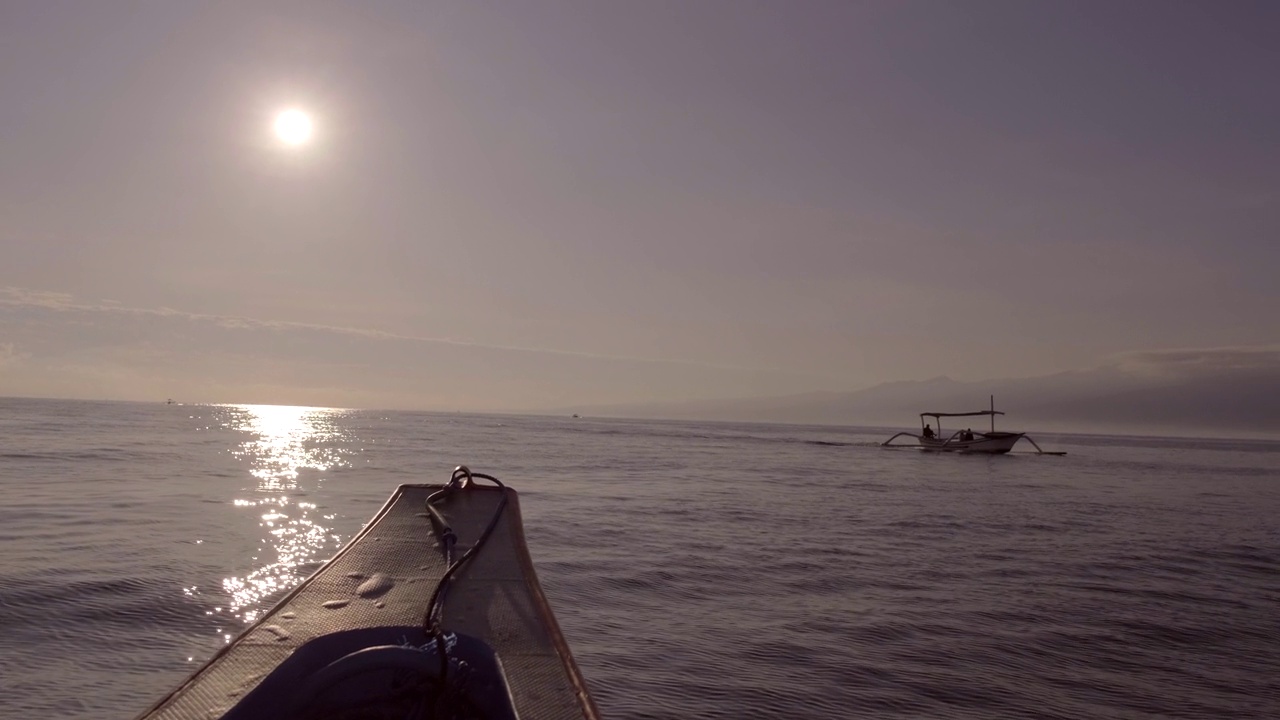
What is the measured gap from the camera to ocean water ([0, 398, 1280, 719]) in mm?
8258

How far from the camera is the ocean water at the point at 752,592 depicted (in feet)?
27.1

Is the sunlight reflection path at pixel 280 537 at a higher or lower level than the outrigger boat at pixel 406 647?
lower

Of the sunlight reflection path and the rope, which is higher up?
the rope

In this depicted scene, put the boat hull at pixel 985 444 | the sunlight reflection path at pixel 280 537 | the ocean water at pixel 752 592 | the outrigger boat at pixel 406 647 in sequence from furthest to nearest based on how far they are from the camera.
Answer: the boat hull at pixel 985 444 → the sunlight reflection path at pixel 280 537 → the ocean water at pixel 752 592 → the outrigger boat at pixel 406 647

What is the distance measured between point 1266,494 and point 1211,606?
29.8 m

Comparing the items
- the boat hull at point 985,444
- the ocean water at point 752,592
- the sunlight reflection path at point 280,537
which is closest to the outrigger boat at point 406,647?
the ocean water at point 752,592

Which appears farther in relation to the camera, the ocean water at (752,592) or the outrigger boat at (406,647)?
the ocean water at (752,592)

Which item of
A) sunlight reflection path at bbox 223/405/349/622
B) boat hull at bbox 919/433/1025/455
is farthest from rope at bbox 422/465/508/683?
boat hull at bbox 919/433/1025/455

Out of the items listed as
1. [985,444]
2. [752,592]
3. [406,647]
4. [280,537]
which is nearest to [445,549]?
[406,647]

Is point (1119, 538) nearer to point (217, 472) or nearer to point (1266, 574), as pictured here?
point (1266, 574)

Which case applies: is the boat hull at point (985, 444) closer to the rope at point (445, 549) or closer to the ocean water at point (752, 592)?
the ocean water at point (752, 592)

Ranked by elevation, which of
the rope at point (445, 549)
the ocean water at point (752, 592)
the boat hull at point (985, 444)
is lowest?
the ocean water at point (752, 592)

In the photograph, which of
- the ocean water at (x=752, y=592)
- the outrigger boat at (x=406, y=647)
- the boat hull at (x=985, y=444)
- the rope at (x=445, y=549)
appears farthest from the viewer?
the boat hull at (x=985, y=444)

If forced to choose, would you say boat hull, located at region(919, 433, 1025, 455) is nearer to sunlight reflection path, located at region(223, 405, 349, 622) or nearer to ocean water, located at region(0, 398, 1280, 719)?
ocean water, located at region(0, 398, 1280, 719)
